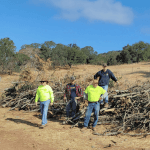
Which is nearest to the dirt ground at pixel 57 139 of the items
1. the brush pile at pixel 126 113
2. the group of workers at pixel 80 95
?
the brush pile at pixel 126 113

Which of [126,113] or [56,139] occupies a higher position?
[126,113]

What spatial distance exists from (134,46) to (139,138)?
3882 cm

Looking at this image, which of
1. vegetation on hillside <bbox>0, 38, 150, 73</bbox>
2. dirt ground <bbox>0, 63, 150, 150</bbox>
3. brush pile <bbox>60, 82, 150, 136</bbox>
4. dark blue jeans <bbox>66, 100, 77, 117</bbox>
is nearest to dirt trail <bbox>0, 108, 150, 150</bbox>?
dirt ground <bbox>0, 63, 150, 150</bbox>

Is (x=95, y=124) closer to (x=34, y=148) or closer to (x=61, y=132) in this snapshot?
(x=61, y=132)

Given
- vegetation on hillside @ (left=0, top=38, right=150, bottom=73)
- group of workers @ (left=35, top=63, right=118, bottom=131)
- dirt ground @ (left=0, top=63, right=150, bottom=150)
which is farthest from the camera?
vegetation on hillside @ (left=0, top=38, right=150, bottom=73)

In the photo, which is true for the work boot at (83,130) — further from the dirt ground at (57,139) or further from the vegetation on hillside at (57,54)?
the vegetation on hillside at (57,54)

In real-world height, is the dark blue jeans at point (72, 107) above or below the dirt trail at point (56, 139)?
above

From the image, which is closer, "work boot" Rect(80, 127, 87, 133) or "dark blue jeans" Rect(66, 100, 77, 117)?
"work boot" Rect(80, 127, 87, 133)

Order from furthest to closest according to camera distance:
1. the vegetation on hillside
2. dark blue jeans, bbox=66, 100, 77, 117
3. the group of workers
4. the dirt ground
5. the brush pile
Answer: the vegetation on hillside
dark blue jeans, bbox=66, 100, 77, 117
the brush pile
the group of workers
the dirt ground

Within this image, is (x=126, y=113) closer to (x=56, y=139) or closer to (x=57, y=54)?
(x=56, y=139)

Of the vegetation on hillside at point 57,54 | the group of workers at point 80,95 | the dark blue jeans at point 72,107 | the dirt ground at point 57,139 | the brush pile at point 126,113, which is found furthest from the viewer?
the vegetation on hillside at point 57,54

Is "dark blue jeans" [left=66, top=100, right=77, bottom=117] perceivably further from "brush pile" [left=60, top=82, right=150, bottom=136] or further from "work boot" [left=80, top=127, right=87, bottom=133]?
"work boot" [left=80, top=127, right=87, bottom=133]

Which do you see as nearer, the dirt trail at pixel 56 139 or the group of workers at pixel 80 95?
the dirt trail at pixel 56 139

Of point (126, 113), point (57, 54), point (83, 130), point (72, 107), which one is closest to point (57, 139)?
point (83, 130)
